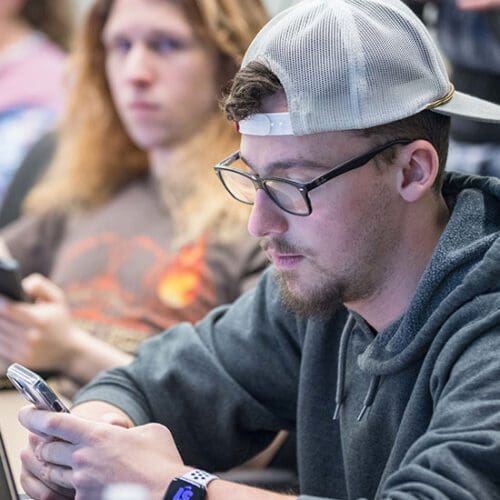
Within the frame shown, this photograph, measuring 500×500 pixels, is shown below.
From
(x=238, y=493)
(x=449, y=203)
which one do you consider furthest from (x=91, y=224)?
(x=238, y=493)

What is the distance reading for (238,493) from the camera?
116 cm

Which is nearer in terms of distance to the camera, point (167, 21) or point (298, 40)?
point (298, 40)

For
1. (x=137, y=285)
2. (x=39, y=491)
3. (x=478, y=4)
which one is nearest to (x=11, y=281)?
(x=137, y=285)

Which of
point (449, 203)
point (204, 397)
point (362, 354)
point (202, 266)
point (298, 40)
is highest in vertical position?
point (298, 40)

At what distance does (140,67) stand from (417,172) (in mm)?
1221

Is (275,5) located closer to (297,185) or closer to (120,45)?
(120,45)

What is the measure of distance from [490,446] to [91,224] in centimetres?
158

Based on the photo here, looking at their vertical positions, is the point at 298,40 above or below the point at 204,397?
above

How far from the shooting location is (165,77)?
2.42 m

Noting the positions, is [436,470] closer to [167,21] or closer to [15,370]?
[15,370]

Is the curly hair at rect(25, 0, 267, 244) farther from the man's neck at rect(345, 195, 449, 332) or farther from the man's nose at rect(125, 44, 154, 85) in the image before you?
the man's neck at rect(345, 195, 449, 332)

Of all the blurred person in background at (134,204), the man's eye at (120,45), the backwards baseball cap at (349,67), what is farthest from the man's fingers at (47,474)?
the man's eye at (120,45)

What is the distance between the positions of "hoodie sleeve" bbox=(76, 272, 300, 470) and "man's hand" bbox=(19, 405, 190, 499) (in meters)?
0.26

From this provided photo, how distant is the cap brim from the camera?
1323 mm
